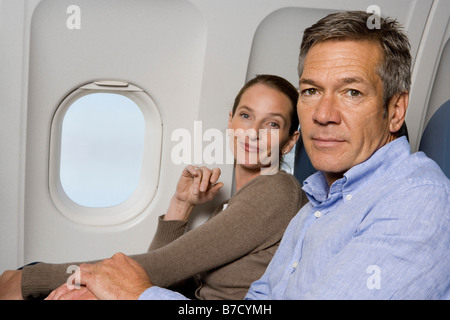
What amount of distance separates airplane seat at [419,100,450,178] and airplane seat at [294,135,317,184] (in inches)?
17.9

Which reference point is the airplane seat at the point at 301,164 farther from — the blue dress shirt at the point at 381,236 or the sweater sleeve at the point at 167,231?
the blue dress shirt at the point at 381,236

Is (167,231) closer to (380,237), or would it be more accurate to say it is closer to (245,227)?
(245,227)

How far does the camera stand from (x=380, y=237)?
1025 mm

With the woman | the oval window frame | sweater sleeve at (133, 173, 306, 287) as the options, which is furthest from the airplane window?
sweater sleeve at (133, 173, 306, 287)

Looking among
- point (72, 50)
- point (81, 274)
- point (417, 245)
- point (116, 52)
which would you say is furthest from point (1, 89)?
point (417, 245)

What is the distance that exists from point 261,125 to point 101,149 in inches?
37.2

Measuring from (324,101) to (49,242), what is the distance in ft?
5.56

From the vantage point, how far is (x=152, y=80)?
7.98ft

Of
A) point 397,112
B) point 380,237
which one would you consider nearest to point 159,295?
point 380,237

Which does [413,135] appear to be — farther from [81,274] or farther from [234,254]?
[81,274]

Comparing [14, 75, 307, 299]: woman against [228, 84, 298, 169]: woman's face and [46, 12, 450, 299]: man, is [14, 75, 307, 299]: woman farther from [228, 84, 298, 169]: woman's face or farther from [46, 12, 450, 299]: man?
[46, 12, 450, 299]: man

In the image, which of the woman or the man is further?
the woman

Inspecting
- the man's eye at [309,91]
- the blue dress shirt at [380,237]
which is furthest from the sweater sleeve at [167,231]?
the man's eye at [309,91]

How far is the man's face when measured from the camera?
1276mm
